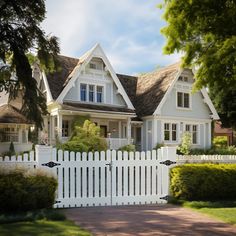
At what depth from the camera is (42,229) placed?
8.08 m

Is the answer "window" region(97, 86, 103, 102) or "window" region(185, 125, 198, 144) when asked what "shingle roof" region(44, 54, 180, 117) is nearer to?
"window" region(97, 86, 103, 102)

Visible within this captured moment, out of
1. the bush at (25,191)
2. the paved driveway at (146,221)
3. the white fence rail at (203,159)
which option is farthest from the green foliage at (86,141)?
the bush at (25,191)

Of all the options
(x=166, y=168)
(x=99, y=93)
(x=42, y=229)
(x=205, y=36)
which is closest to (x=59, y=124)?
(x=99, y=93)

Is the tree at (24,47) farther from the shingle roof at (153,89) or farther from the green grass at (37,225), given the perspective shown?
the shingle roof at (153,89)

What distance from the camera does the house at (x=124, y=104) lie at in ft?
87.1

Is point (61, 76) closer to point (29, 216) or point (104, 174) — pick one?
point (104, 174)

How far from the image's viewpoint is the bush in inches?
394

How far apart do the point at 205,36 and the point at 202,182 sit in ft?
15.9

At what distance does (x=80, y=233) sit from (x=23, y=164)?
3.89m

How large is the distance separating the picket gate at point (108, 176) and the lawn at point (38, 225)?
6.91 feet

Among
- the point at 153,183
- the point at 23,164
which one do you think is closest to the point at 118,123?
the point at 153,183

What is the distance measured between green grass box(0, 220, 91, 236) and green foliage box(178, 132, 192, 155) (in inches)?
809

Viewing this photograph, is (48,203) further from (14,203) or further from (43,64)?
(43,64)

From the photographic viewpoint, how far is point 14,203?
1007 cm
